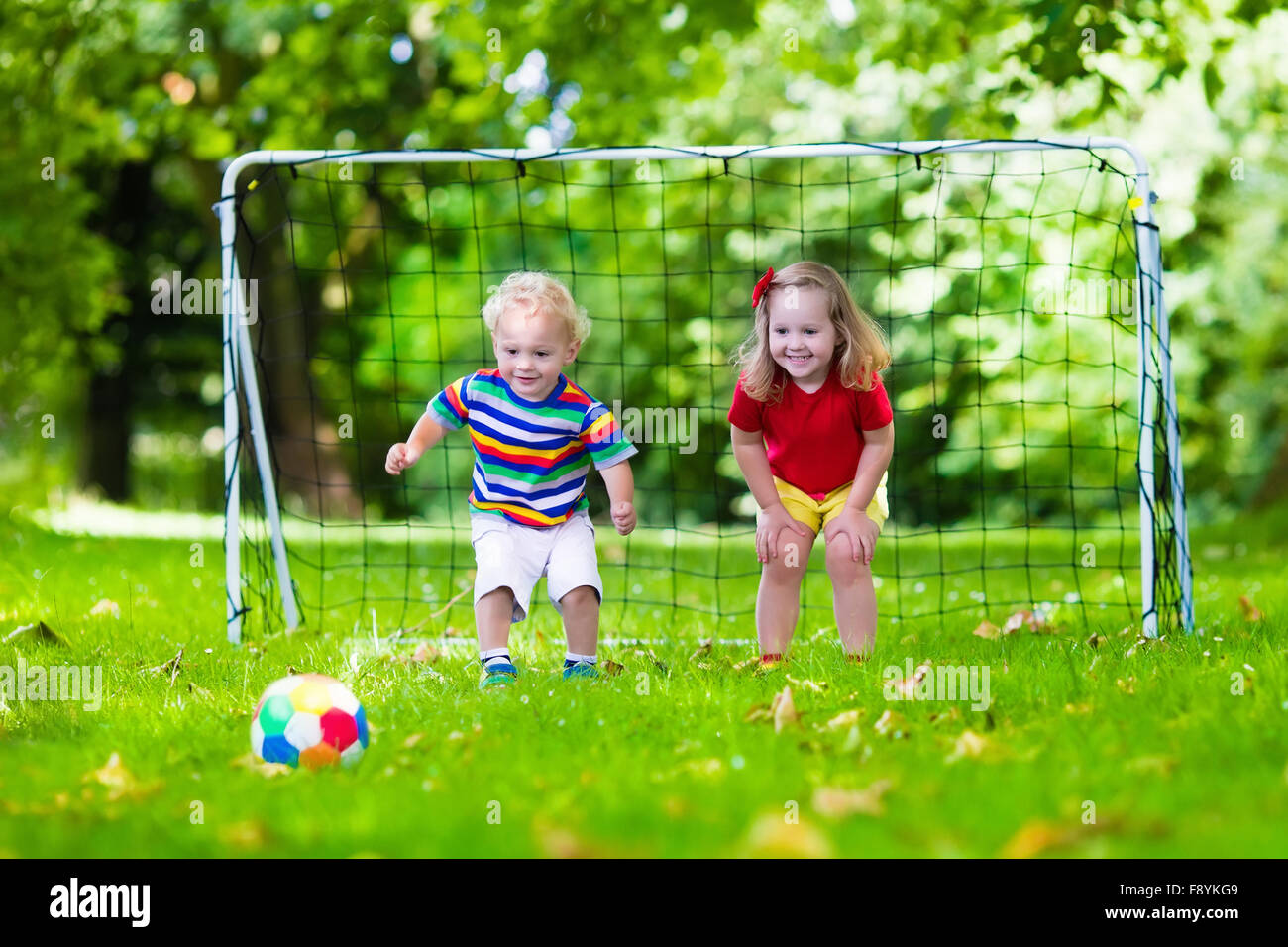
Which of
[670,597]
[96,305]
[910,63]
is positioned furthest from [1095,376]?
[96,305]

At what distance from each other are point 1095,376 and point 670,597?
10.5 metres

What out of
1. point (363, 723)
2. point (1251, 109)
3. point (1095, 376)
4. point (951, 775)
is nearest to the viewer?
point (951, 775)

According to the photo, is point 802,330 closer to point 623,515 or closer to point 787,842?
point 623,515

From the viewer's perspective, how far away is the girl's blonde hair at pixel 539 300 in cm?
399

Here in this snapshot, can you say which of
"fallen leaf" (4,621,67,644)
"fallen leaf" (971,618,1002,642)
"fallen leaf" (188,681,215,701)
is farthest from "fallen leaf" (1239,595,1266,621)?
"fallen leaf" (4,621,67,644)

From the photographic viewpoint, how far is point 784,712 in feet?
10.4

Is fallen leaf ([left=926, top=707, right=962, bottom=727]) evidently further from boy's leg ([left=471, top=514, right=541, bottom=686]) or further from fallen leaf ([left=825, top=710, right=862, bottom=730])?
boy's leg ([left=471, top=514, right=541, bottom=686])

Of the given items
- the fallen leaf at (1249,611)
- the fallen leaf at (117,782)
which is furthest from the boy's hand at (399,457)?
the fallen leaf at (1249,611)

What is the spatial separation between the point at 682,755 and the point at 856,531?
1412 millimetres

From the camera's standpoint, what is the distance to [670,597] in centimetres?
650

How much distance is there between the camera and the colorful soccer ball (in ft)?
9.58

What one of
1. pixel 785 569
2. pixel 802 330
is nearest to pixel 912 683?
pixel 785 569

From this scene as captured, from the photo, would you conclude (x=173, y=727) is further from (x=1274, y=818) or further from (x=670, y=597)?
(x=670, y=597)

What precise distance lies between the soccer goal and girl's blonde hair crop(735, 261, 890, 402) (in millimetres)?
501
